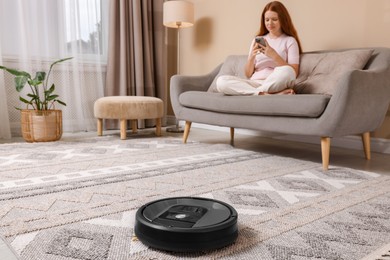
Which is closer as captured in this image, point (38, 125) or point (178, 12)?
point (38, 125)

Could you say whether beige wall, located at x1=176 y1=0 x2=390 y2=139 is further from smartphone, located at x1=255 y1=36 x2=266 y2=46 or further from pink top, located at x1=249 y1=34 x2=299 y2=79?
smartphone, located at x1=255 y1=36 x2=266 y2=46

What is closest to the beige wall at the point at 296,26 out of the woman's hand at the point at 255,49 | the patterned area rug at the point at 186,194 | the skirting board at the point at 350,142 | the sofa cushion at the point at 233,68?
the skirting board at the point at 350,142

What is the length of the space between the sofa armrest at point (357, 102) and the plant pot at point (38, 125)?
1.95 meters

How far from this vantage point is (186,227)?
0.82 m

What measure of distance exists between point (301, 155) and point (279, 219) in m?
1.18

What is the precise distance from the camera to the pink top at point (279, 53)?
7.20 feet

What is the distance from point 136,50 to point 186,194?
2.43m

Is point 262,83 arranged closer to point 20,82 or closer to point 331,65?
point 331,65

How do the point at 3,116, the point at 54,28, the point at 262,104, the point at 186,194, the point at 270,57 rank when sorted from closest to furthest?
the point at 186,194, the point at 262,104, the point at 270,57, the point at 3,116, the point at 54,28

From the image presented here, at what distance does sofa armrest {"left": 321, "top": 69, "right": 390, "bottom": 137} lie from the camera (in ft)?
5.32

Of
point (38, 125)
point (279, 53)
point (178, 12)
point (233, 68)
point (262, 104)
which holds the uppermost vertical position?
point (178, 12)

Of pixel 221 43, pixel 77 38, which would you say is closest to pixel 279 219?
pixel 221 43

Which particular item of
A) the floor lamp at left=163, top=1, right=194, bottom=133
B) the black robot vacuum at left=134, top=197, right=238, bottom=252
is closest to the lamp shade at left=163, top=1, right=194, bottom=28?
the floor lamp at left=163, top=1, right=194, bottom=133


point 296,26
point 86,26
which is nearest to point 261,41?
point 296,26
